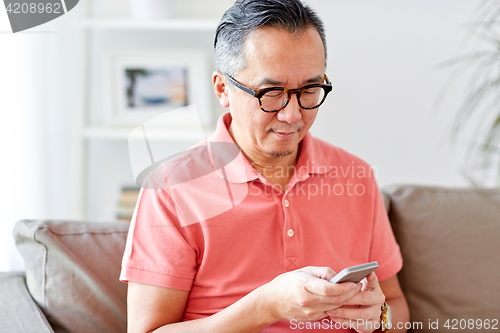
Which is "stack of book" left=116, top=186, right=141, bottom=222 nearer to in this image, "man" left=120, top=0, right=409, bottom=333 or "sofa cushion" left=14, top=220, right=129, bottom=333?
"sofa cushion" left=14, top=220, right=129, bottom=333

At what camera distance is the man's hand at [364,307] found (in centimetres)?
95

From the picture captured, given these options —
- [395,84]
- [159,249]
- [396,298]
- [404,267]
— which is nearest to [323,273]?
[159,249]

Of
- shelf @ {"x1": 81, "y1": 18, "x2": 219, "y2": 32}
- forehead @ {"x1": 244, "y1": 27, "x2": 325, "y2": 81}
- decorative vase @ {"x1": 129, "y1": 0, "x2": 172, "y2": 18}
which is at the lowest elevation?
forehead @ {"x1": 244, "y1": 27, "x2": 325, "y2": 81}

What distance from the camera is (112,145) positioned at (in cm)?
225

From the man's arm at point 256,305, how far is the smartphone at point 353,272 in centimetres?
1

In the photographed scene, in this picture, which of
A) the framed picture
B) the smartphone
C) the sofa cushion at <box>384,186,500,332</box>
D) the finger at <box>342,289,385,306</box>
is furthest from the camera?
the framed picture

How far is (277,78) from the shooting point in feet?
3.28

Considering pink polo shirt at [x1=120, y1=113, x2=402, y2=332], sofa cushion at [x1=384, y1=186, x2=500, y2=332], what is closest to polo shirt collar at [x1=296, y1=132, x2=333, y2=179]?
pink polo shirt at [x1=120, y1=113, x2=402, y2=332]

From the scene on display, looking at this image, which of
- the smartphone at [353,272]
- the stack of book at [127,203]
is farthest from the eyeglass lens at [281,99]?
the stack of book at [127,203]

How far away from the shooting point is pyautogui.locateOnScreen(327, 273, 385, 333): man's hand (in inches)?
37.5

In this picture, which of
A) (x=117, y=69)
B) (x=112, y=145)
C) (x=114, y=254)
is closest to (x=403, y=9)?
(x=117, y=69)

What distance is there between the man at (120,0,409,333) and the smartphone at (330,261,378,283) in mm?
42

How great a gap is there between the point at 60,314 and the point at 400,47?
176 cm

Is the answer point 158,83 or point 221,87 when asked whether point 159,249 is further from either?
point 158,83
